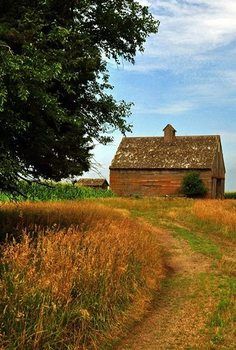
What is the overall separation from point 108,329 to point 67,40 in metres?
7.42

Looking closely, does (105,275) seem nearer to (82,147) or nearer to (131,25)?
(82,147)

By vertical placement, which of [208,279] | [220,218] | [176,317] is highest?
[220,218]

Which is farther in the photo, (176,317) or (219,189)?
(219,189)

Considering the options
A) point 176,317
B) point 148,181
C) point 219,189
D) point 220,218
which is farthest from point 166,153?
point 176,317

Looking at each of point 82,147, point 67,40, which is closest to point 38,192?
point 82,147

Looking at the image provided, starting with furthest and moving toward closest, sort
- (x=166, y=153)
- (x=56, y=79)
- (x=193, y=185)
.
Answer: (x=166, y=153) → (x=193, y=185) → (x=56, y=79)

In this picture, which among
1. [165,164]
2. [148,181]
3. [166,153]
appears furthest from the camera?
[166,153]

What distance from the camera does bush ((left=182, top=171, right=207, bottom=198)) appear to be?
5009 cm

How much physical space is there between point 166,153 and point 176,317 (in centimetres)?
4670

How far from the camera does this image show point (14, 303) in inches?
255

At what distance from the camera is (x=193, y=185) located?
5028 centimetres

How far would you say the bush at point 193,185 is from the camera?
50.1 meters

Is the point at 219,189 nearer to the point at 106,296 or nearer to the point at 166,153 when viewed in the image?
the point at 166,153

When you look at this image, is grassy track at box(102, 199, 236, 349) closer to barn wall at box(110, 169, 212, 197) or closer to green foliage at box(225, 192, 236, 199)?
barn wall at box(110, 169, 212, 197)
